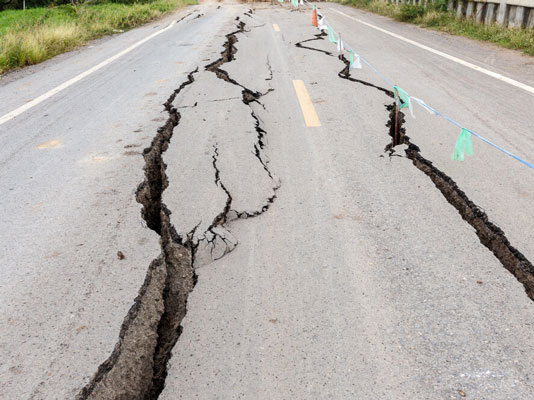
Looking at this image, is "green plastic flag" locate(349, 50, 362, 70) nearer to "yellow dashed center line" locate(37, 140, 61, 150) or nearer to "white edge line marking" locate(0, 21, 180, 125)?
"white edge line marking" locate(0, 21, 180, 125)

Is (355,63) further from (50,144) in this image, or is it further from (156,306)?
(156,306)

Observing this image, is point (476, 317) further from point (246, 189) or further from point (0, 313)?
point (0, 313)

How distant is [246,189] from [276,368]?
1663 millimetres

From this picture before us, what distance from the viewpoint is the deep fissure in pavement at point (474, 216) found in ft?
7.57

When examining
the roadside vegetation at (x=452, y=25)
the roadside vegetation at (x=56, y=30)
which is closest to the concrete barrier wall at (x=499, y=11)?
the roadside vegetation at (x=452, y=25)

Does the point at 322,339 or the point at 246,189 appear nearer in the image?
the point at 322,339

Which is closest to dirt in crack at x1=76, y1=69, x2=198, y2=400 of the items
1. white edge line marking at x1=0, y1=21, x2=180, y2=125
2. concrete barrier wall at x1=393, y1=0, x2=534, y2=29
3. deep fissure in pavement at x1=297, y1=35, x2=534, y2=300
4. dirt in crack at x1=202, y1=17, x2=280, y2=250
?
dirt in crack at x1=202, y1=17, x2=280, y2=250

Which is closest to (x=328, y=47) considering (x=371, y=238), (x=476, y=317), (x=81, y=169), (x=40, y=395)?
(x=81, y=169)

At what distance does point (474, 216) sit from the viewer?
2814 mm

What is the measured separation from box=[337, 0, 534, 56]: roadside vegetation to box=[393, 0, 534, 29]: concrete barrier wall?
178 mm

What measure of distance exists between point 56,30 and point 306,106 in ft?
26.4

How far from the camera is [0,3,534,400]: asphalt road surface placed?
179cm

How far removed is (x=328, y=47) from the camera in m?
9.08

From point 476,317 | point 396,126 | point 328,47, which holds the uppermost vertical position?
point 328,47
